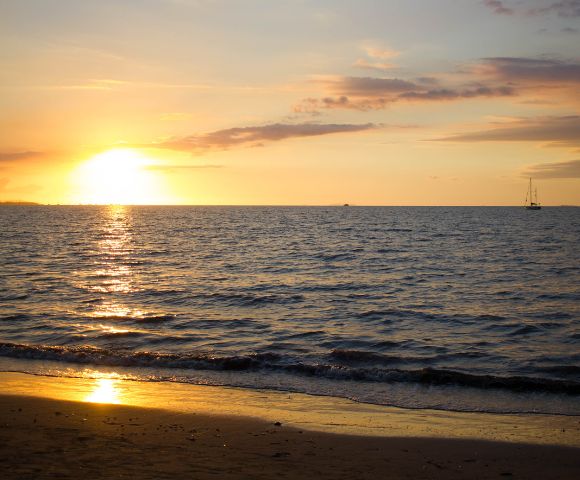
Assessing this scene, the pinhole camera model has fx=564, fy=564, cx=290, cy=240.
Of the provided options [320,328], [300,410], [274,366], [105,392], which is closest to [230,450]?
[300,410]

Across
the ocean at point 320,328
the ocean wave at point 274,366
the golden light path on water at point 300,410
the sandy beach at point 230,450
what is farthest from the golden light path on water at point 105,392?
the ocean wave at point 274,366

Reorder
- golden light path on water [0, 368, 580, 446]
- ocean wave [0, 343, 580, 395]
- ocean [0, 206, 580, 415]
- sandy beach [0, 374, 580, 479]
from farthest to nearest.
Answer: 1. ocean [0, 206, 580, 415]
2. ocean wave [0, 343, 580, 395]
3. golden light path on water [0, 368, 580, 446]
4. sandy beach [0, 374, 580, 479]

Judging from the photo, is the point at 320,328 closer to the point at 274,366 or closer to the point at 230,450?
the point at 274,366

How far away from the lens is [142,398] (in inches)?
536

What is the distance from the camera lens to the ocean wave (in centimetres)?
1531

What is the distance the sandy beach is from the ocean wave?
125 inches

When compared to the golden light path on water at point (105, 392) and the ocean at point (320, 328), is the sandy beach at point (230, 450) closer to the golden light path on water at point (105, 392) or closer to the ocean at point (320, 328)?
the golden light path on water at point (105, 392)

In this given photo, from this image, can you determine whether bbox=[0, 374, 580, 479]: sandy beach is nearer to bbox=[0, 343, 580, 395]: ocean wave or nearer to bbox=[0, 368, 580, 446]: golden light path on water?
bbox=[0, 368, 580, 446]: golden light path on water

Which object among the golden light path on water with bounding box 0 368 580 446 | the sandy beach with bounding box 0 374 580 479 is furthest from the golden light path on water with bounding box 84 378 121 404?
the sandy beach with bounding box 0 374 580 479

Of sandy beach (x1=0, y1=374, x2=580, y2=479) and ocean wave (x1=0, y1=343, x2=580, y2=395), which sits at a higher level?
sandy beach (x1=0, y1=374, x2=580, y2=479)

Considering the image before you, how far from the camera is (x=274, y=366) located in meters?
17.1

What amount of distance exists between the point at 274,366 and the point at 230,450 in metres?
7.16

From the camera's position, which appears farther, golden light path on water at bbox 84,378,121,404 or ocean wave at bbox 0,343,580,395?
ocean wave at bbox 0,343,580,395

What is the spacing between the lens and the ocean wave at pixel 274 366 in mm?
15312
